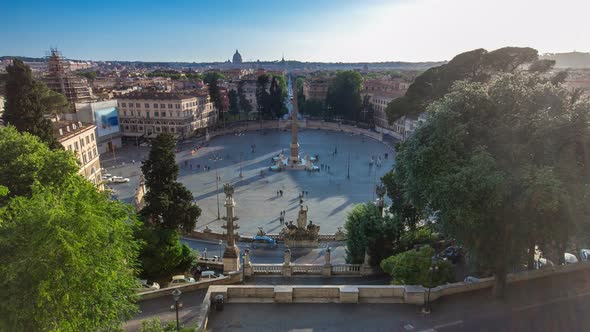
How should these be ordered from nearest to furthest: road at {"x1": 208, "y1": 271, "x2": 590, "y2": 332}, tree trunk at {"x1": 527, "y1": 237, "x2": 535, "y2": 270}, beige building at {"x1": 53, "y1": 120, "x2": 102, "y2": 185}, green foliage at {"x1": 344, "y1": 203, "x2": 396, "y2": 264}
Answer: road at {"x1": 208, "y1": 271, "x2": 590, "y2": 332}, tree trunk at {"x1": 527, "y1": 237, "x2": 535, "y2": 270}, green foliage at {"x1": 344, "y1": 203, "x2": 396, "y2": 264}, beige building at {"x1": 53, "y1": 120, "x2": 102, "y2": 185}

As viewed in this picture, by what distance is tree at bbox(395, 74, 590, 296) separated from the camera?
11.7 meters

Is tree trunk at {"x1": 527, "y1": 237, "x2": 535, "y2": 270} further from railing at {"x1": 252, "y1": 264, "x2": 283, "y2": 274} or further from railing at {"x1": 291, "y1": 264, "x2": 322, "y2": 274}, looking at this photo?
railing at {"x1": 252, "y1": 264, "x2": 283, "y2": 274}

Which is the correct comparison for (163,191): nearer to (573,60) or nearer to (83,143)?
(83,143)

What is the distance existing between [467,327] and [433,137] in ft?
19.6

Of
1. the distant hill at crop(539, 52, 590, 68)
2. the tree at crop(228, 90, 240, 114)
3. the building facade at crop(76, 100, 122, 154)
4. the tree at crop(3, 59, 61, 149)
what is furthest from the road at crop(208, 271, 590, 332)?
the distant hill at crop(539, 52, 590, 68)

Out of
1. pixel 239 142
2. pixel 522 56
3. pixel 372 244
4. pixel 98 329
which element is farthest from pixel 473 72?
pixel 239 142

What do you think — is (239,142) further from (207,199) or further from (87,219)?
(87,219)

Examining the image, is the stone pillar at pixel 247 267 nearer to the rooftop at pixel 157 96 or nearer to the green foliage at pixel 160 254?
the green foliage at pixel 160 254

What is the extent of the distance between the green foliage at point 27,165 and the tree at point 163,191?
509cm

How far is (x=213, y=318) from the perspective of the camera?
1206 centimetres

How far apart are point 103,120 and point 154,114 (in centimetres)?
1115

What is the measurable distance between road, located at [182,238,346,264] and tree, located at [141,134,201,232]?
463cm

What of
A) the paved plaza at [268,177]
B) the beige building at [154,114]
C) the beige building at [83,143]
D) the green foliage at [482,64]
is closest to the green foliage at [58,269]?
the paved plaza at [268,177]

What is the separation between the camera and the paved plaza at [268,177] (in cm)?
3425
